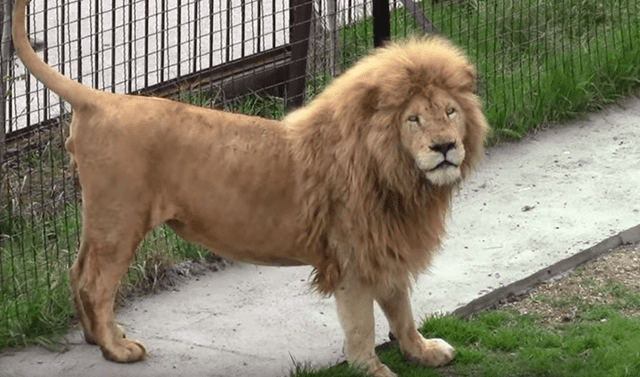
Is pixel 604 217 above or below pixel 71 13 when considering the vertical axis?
below

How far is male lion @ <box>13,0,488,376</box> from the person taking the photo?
5.07 meters

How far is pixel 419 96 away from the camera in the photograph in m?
4.96

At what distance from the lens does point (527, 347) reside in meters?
5.80

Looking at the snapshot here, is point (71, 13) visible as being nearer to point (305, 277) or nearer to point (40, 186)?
point (40, 186)

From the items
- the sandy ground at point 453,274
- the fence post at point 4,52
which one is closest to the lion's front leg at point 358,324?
the sandy ground at point 453,274

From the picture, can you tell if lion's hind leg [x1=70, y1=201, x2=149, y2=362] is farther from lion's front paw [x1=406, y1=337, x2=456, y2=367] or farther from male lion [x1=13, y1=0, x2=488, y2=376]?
lion's front paw [x1=406, y1=337, x2=456, y2=367]

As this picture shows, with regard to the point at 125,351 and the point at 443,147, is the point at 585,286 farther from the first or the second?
the point at 125,351

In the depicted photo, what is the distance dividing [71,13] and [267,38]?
1522 mm

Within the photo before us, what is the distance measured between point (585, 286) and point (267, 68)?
2281 mm

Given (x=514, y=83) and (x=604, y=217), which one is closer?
(x=604, y=217)

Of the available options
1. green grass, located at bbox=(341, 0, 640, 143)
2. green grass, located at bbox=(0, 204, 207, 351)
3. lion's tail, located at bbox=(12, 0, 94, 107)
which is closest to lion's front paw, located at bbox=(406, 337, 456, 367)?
green grass, located at bbox=(0, 204, 207, 351)

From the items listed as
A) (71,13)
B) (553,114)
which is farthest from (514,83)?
(71,13)

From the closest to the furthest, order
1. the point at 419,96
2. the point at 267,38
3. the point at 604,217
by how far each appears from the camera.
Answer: the point at 419,96 → the point at 604,217 → the point at 267,38

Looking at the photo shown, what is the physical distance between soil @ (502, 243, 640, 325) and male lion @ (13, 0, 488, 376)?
3.45 feet
